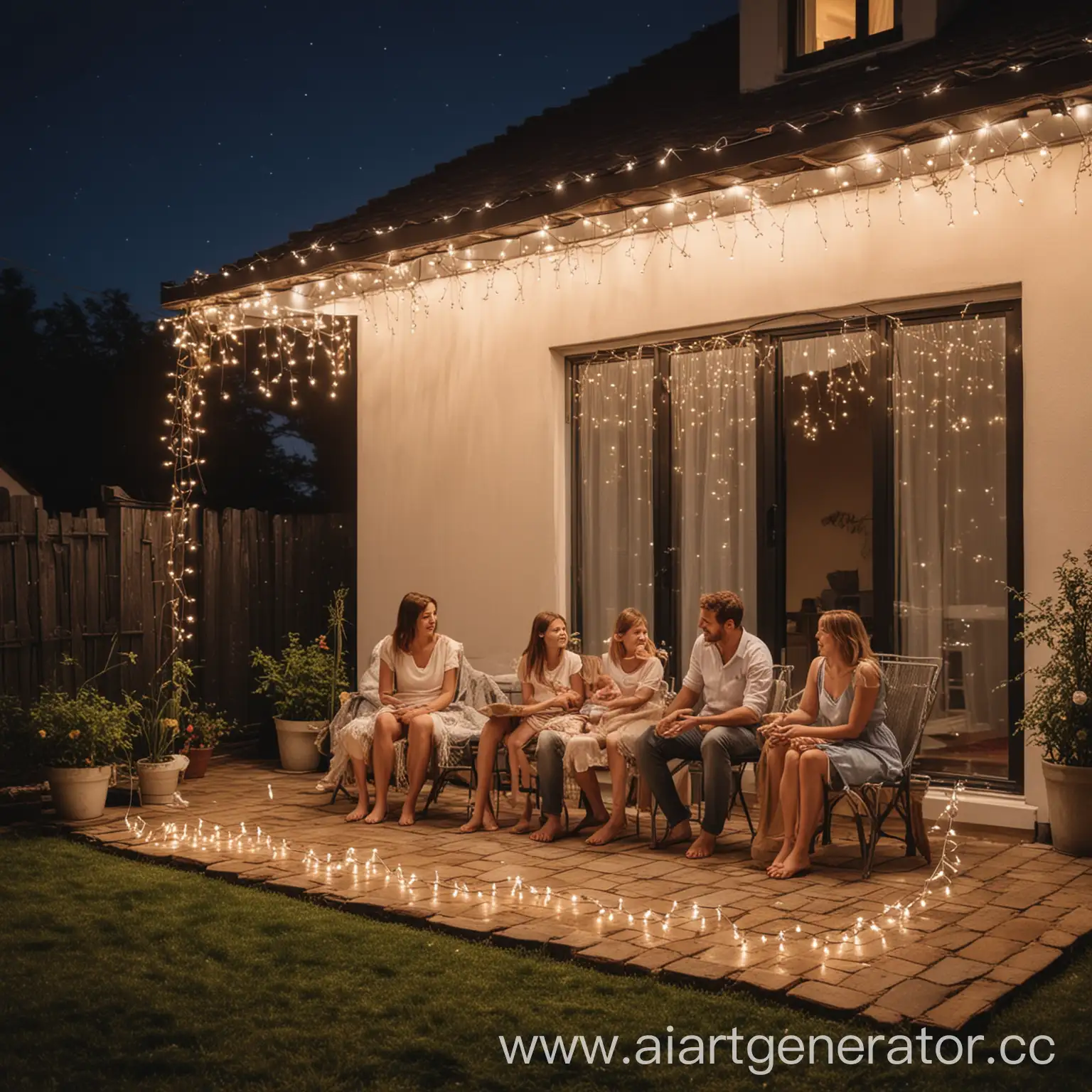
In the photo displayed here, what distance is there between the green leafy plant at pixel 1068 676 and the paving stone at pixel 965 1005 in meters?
2.06

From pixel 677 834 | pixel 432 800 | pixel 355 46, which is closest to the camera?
pixel 677 834

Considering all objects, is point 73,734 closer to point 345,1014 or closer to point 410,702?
point 410,702

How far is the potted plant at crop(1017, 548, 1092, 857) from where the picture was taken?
5934 millimetres

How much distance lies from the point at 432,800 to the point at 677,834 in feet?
5.79

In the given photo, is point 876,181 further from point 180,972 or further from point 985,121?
point 180,972

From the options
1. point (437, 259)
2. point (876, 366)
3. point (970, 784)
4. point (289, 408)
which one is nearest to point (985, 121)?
point (876, 366)

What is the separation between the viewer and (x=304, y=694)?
364 inches

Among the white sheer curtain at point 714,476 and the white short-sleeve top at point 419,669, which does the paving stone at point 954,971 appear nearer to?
the white sheer curtain at point 714,476

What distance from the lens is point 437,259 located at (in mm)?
8664

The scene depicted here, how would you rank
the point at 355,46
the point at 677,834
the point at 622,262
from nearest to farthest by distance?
the point at 677,834 < the point at 622,262 < the point at 355,46

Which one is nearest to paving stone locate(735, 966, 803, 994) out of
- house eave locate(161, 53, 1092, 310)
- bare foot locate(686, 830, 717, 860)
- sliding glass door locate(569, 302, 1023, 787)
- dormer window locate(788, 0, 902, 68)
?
bare foot locate(686, 830, 717, 860)

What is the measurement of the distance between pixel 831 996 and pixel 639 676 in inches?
116

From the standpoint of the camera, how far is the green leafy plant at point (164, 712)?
7812mm

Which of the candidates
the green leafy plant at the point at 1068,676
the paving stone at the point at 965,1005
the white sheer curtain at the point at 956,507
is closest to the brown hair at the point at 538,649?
the white sheer curtain at the point at 956,507
